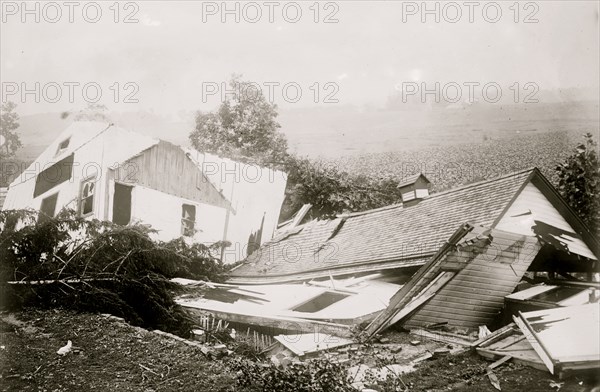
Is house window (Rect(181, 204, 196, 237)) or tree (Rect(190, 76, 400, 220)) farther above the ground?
tree (Rect(190, 76, 400, 220))

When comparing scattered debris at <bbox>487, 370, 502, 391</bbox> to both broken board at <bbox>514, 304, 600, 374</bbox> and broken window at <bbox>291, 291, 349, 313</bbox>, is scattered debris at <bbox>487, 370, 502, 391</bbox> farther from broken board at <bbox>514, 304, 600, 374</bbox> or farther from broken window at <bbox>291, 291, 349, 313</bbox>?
broken window at <bbox>291, 291, 349, 313</bbox>

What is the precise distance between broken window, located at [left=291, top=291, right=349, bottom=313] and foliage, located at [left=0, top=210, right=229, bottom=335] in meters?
2.29

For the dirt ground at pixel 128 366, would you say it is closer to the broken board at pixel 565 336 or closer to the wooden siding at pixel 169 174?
the broken board at pixel 565 336

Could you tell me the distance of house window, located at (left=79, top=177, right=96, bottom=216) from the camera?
34.0 feet

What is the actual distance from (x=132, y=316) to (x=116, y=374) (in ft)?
7.31

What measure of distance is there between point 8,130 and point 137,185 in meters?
3.06

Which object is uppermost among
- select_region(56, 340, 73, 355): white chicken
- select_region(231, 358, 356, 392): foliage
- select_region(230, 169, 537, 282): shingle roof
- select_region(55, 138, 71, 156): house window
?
select_region(55, 138, 71, 156): house window

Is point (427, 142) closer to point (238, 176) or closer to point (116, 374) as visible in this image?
point (238, 176)

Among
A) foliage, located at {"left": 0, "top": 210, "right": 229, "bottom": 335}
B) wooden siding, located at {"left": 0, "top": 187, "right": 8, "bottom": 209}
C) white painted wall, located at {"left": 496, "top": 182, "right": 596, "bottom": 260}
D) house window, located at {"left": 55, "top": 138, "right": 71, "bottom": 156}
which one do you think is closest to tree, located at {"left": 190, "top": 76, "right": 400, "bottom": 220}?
house window, located at {"left": 55, "top": 138, "right": 71, "bottom": 156}

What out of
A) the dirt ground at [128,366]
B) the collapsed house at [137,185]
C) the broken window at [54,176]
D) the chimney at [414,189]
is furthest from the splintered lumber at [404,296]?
the broken window at [54,176]

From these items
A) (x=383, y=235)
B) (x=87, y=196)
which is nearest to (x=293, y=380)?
(x=383, y=235)

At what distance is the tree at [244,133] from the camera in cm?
1436

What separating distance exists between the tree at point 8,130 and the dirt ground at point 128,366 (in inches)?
170

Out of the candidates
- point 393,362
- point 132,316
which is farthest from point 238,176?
point 393,362
